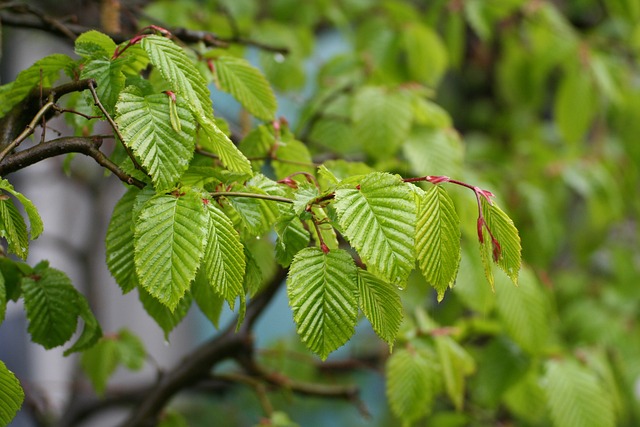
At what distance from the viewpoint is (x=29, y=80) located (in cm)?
78

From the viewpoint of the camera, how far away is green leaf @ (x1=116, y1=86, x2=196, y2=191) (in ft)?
2.13

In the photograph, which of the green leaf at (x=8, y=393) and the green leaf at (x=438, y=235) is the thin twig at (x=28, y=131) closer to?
the green leaf at (x=8, y=393)

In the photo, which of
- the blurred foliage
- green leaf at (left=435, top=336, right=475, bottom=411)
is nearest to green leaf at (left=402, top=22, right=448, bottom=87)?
the blurred foliage

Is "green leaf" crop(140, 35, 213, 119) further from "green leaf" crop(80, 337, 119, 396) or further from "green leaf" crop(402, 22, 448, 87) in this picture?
"green leaf" crop(402, 22, 448, 87)

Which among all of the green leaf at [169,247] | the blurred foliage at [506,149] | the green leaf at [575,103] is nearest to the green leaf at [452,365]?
the blurred foliage at [506,149]

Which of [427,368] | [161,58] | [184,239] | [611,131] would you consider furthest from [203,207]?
[611,131]

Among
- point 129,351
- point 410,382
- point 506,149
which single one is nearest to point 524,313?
point 410,382

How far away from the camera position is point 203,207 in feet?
2.11

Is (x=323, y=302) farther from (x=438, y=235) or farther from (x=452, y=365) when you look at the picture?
(x=452, y=365)

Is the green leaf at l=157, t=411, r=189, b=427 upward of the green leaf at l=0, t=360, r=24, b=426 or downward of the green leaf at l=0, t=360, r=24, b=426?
downward

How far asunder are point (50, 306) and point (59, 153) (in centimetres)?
22

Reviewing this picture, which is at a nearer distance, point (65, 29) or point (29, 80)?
point (29, 80)

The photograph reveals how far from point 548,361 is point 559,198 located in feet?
→ 3.21

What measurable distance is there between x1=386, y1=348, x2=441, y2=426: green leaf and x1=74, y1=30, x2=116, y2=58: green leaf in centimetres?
70
